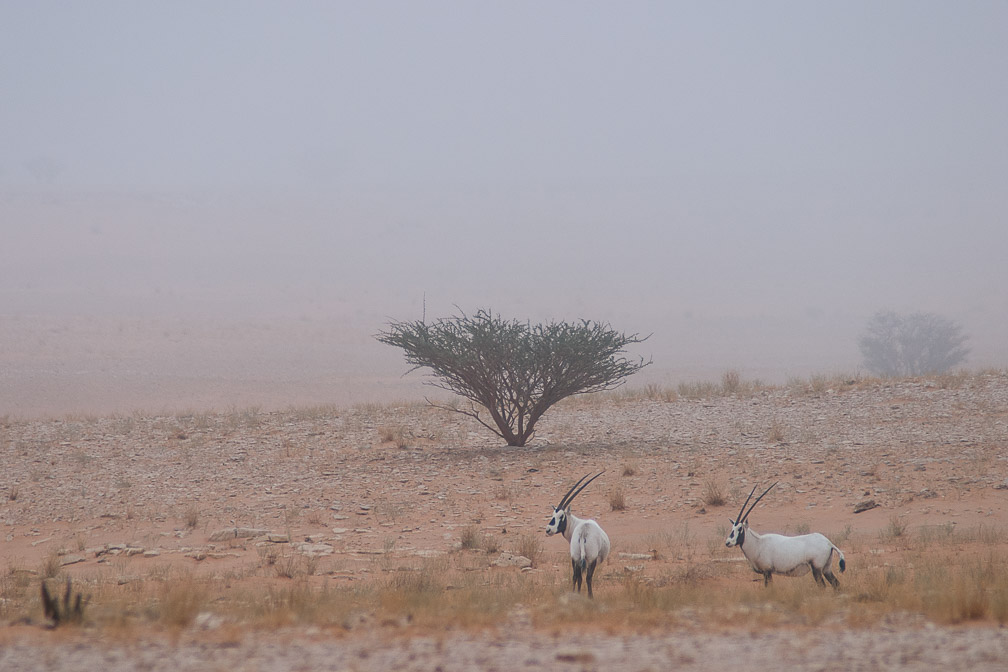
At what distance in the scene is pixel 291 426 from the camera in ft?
69.7

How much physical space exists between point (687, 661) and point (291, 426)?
17423 millimetres

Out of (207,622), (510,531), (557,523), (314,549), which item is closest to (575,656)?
(207,622)

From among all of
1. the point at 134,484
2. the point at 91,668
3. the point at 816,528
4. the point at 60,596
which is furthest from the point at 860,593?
the point at 134,484

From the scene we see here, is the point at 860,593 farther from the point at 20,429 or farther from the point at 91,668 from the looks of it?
the point at 20,429

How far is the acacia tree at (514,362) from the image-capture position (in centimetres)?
1912

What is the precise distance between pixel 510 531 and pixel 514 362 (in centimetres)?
745

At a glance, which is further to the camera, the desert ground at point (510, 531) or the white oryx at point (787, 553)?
the white oryx at point (787, 553)

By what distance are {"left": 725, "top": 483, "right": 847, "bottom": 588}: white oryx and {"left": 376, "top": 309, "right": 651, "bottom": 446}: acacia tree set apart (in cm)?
1104

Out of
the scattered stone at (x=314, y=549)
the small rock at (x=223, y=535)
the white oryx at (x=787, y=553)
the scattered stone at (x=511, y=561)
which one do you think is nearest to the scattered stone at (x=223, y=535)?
the small rock at (x=223, y=535)

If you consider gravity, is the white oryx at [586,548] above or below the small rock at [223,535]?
above

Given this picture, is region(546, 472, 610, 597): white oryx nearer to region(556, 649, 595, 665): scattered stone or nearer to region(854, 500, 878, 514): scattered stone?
region(556, 649, 595, 665): scattered stone

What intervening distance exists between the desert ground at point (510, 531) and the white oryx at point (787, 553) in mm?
259

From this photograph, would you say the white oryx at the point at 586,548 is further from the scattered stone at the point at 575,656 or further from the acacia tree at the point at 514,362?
the acacia tree at the point at 514,362

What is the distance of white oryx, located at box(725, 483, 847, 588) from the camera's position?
7.68 meters
